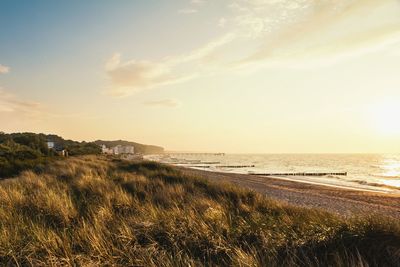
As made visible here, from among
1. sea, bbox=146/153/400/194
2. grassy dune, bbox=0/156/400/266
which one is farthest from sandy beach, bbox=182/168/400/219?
sea, bbox=146/153/400/194

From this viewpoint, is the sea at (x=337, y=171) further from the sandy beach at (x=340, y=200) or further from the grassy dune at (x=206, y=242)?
the grassy dune at (x=206, y=242)

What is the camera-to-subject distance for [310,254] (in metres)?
4.44

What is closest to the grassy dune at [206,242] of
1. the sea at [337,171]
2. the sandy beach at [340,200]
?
the sandy beach at [340,200]

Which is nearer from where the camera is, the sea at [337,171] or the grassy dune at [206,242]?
the grassy dune at [206,242]

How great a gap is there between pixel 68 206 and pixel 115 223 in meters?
2.01

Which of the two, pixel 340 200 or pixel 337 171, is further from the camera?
pixel 337 171

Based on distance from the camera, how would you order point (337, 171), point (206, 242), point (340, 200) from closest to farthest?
point (206, 242), point (340, 200), point (337, 171)

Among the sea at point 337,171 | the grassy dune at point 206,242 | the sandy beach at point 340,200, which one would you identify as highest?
the grassy dune at point 206,242

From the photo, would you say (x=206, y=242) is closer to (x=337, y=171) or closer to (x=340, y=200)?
(x=340, y=200)

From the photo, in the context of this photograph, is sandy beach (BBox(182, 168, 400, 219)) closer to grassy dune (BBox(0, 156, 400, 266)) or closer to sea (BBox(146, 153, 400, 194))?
grassy dune (BBox(0, 156, 400, 266))

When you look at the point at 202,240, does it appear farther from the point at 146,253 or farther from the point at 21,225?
the point at 21,225

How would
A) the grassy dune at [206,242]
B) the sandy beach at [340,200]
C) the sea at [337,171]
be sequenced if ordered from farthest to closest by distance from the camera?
the sea at [337,171], the sandy beach at [340,200], the grassy dune at [206,242]

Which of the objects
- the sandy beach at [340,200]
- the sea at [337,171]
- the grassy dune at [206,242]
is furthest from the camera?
the sea at [337,171]

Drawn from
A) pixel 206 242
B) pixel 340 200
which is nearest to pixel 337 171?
pixel 340 200
